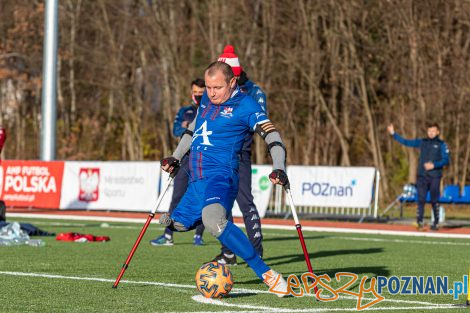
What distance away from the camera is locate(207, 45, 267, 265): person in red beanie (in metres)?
11.9

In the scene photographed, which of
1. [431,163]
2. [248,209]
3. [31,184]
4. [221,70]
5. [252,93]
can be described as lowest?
[31,184]

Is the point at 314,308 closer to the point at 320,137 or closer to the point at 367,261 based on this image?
the point at 367,261

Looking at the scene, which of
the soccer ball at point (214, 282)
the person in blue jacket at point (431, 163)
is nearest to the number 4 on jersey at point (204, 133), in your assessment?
the soccer ball at point (214, 282)

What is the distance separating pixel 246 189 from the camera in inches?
477

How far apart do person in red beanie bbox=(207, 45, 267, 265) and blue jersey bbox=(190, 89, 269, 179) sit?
237 centimetres

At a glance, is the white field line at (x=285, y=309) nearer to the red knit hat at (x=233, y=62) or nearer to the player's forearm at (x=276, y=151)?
the player's forearm at (x=276, y=151)

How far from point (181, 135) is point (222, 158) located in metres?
5.38

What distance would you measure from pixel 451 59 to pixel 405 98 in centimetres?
376

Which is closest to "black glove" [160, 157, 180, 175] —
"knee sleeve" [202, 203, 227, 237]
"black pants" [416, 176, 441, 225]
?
"knee sleeve" [202, 203, 227, 237]

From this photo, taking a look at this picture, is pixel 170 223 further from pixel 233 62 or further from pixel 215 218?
pixel 233 62

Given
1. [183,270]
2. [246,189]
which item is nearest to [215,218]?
[183,270]

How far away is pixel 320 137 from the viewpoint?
40781mm

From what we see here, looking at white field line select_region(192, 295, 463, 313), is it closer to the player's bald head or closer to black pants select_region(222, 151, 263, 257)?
the player's bald head

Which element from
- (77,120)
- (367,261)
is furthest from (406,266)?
(77,120)
